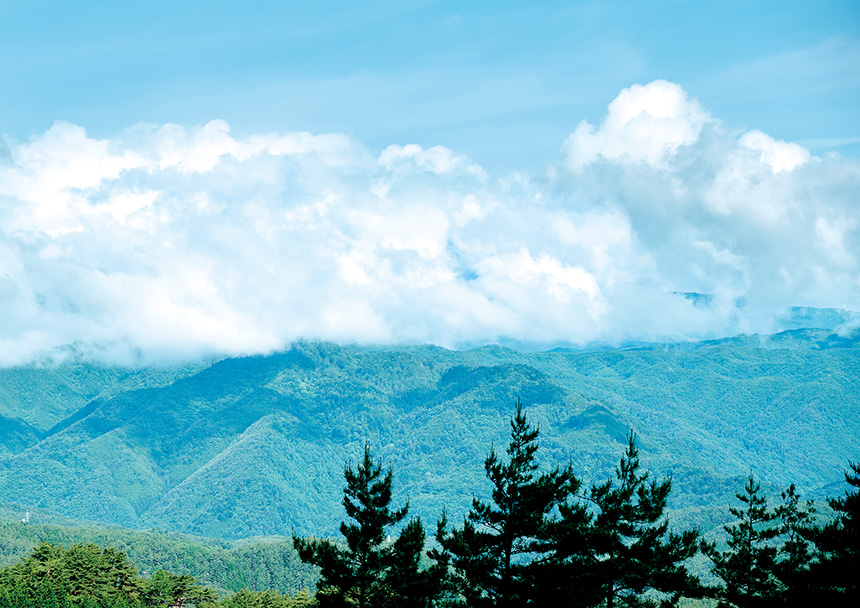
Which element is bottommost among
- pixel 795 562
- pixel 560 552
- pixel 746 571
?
pixel 746 571

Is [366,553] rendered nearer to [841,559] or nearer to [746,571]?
[746,571]

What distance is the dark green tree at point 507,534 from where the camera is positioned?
49656mm

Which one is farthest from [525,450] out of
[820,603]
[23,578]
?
[23,578]

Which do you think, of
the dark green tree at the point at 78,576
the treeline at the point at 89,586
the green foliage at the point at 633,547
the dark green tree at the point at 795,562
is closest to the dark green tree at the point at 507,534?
the green foliage at the point at 633,547

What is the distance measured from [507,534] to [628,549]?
7576mm

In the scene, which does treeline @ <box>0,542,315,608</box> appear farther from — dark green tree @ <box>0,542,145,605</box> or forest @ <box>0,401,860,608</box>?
forest @ <box>0,401,860,608</box>

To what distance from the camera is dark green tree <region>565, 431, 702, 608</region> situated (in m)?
48.5

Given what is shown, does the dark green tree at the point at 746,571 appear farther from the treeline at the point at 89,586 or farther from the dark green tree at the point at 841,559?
the treeline at the point at 89,586

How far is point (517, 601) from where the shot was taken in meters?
49.4

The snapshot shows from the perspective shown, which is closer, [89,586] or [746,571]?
[746,571]

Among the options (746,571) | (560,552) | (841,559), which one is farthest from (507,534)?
(746,571)

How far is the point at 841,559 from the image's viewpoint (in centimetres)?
5200

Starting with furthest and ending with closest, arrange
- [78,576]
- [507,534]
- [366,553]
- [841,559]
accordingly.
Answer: [78,576], [366,553], [841,559], [507,534]

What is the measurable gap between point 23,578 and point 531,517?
8405 centimetres
